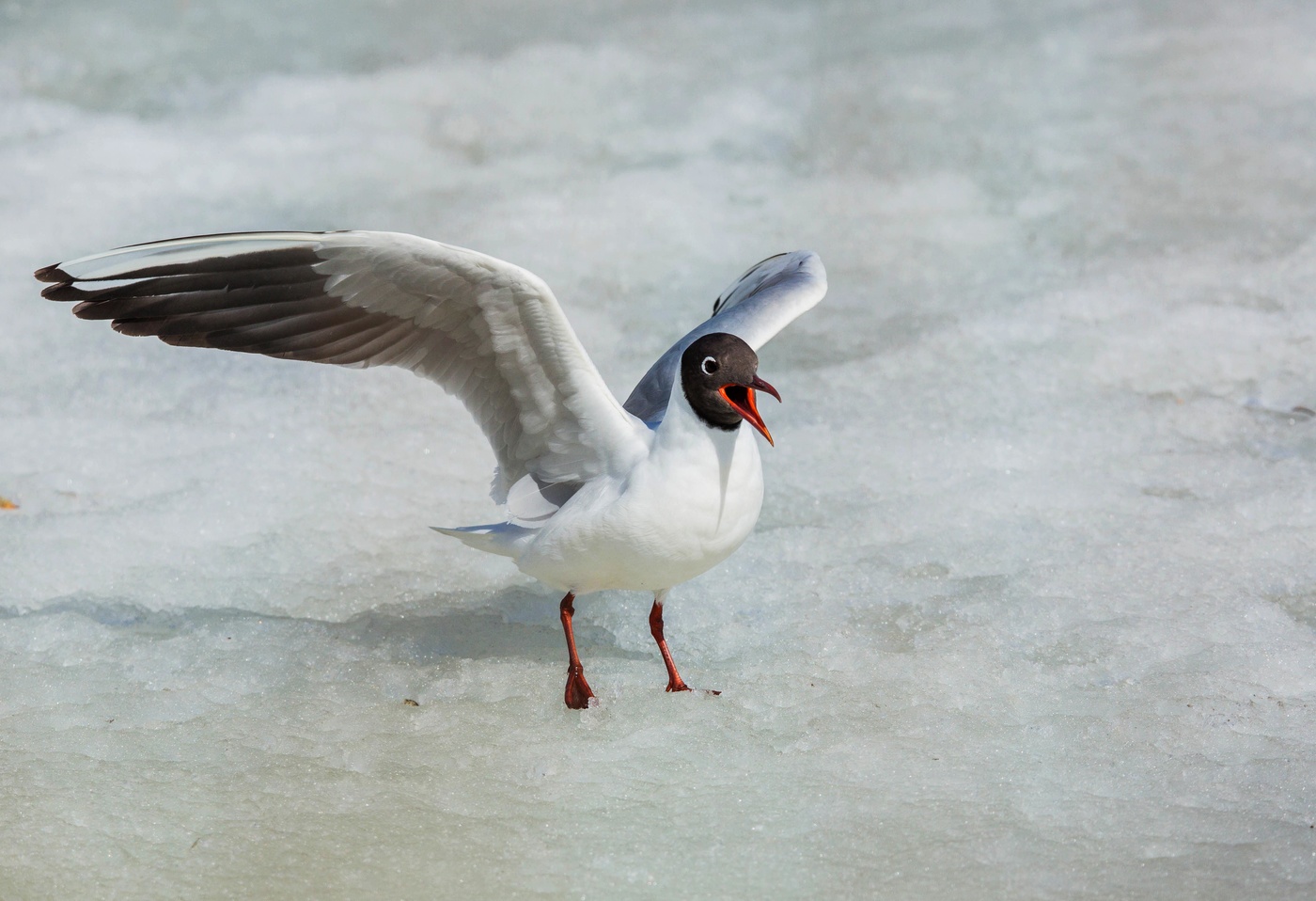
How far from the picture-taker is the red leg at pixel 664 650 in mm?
3357

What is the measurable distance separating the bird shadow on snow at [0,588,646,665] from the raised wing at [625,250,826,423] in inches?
25.8

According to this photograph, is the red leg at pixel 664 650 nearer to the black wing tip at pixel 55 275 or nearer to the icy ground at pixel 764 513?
the icy ground at pixel 764 513

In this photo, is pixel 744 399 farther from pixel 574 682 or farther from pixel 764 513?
pixel 764 513

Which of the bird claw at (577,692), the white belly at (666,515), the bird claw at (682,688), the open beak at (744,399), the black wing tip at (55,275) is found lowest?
the bird claw at (682,688)

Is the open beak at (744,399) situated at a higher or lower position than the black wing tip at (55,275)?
lower

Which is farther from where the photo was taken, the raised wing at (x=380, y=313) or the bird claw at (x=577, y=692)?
the bird claw at (x=577, y=692)

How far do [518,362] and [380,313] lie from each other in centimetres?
37

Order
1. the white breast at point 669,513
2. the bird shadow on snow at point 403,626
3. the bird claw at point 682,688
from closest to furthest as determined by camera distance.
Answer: the white breast at point 669,513, the bird claw at point 682,688, the bird shadow on snow at point 403,626

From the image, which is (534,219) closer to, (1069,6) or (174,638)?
A: (174,638)

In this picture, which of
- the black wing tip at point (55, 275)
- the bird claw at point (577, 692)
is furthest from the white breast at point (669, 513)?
the black wing tip at point (55, 275)

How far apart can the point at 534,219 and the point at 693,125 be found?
4.79 feet

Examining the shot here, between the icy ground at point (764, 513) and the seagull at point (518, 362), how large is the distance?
375mm

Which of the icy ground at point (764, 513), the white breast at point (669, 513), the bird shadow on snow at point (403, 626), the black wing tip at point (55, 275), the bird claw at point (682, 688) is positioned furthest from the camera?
the bird shadow on snow at point (403, 626)

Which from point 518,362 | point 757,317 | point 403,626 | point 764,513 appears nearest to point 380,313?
point 518,362
